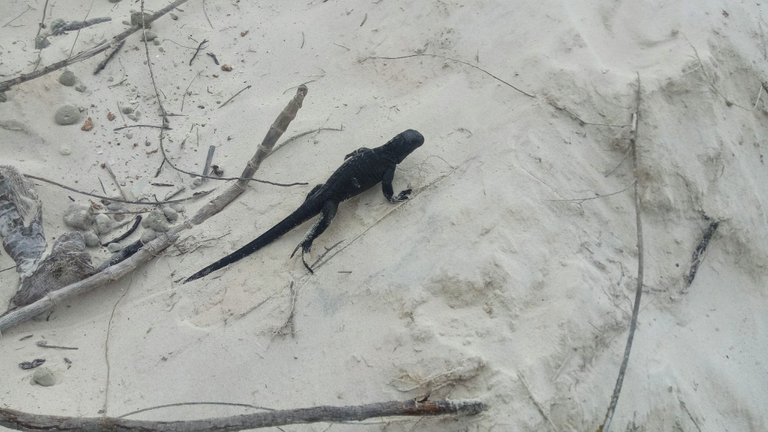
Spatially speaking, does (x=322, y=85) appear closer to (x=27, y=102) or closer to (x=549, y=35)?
(x=549, y=35)

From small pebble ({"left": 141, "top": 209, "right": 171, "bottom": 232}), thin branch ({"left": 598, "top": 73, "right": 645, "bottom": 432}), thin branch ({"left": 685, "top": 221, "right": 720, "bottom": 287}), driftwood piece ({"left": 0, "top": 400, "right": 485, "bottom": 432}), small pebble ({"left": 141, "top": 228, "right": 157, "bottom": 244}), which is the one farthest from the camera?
small pebble ({"left": 141, "top": 209, "right": 171, "bottom": 232})

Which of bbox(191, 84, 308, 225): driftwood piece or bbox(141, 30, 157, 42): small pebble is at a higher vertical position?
bbox(141, 30, 157, 42): small pebble

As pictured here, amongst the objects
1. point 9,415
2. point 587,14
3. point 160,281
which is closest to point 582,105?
point 587,14

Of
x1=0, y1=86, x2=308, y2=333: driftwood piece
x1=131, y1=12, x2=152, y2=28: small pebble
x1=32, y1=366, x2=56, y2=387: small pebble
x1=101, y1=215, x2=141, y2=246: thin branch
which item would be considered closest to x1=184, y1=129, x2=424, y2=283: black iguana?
x1=0, y1=86, x2=308, y2=333: driftwood piece

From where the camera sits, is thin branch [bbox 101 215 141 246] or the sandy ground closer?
the sandy ground

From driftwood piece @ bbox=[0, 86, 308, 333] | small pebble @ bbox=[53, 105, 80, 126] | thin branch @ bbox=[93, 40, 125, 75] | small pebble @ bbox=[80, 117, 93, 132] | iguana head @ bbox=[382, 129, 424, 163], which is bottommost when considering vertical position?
driftwood piece @ bbox=[0, 86, 308, 333]

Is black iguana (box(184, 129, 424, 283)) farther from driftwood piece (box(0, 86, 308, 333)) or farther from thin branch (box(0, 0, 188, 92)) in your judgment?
thin branch (box(0, 0, 188, 92))

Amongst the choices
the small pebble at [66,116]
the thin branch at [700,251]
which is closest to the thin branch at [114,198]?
the small pebble at [66,116]

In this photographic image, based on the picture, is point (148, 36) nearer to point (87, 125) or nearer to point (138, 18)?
point (138, 18)
